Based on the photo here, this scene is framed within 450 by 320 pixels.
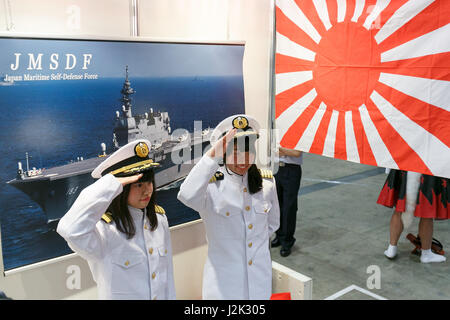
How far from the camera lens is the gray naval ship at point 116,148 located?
8.48 feet

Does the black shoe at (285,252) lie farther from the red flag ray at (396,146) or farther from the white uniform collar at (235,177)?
the white uniform collar at (235,177)

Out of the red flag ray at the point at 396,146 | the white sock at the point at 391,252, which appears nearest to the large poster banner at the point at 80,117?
the red flag ray at the point at 396,146

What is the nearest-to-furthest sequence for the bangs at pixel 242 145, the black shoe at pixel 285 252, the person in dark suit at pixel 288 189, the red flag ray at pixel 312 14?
the bangs at pixel 242 145 → the red flag ray at pixel 312 14 → the person in dark suit at pixel 288 189 → the black shoe at pixel 285 252

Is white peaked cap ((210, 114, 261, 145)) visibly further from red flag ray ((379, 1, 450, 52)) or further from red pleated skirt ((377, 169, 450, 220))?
red pleated skirt ((377, 169, 450, 220))

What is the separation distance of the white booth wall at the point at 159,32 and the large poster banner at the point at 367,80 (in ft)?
0.55

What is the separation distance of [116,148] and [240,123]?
788 mm

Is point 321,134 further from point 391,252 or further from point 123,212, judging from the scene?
point 391,252

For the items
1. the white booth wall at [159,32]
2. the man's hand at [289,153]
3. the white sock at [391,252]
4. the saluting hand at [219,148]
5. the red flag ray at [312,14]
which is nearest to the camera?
the saluting hand at [219,148]

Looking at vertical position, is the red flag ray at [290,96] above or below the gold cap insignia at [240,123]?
above

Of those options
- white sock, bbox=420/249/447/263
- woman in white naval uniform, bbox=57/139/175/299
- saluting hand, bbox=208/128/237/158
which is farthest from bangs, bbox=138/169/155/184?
white sock, bbox=420/249/447/263

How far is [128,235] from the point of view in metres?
2.17

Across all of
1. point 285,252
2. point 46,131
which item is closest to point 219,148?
point 46,131

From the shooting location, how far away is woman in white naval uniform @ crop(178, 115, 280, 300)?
256cm

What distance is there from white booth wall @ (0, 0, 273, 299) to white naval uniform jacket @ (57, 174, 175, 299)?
68 centimetres
